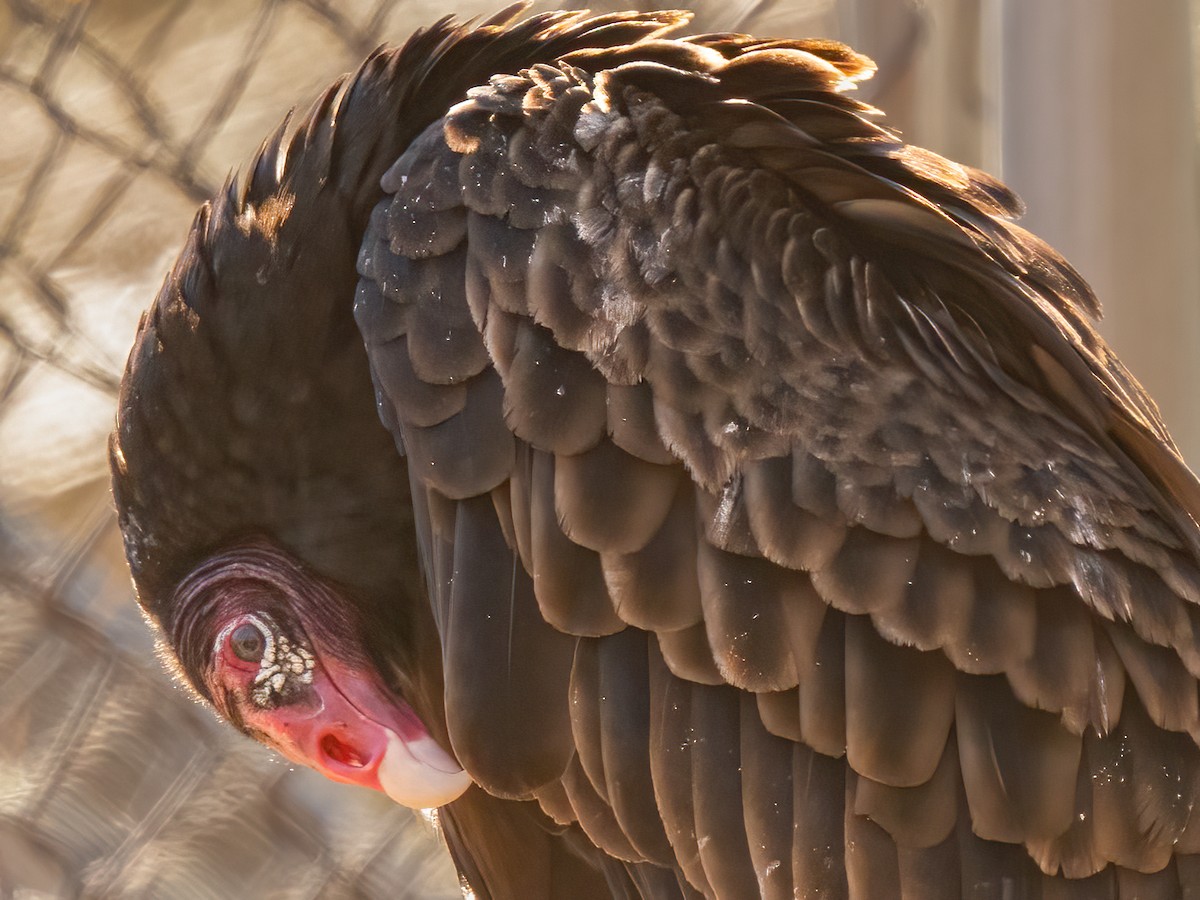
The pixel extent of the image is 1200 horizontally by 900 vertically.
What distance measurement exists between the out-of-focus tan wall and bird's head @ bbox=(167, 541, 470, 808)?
2.61 feet

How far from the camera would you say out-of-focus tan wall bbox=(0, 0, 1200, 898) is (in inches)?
74.6

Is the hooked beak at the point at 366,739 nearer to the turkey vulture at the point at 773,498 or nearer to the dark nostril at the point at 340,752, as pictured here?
the dark nostril at the point at 340,752

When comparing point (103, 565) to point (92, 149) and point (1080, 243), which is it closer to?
point (92, 149)

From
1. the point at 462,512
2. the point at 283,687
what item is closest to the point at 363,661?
the point at 283,687

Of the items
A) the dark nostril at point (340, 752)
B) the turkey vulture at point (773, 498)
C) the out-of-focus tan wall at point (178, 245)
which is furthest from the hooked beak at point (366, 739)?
the out-of-focus tan wall at point (178, 245)

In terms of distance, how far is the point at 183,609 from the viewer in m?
1.46

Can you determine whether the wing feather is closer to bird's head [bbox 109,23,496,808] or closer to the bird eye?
bird's head [bbox 109,23,496,808]

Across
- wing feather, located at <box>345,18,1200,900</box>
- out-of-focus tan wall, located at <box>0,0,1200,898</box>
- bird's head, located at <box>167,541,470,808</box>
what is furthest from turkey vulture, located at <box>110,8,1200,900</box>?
out-of-focus tan wall, located at <box>0,0,1200,898</box>

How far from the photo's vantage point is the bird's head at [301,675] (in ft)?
4.55

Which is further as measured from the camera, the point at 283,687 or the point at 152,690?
the point at 152,690

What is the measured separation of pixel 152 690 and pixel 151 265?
61 cm

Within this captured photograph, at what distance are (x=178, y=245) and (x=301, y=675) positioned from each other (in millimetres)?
931

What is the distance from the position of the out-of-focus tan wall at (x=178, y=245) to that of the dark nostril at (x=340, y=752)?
2.78 feet

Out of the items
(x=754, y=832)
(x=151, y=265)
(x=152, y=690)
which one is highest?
(x=754, y=832)
